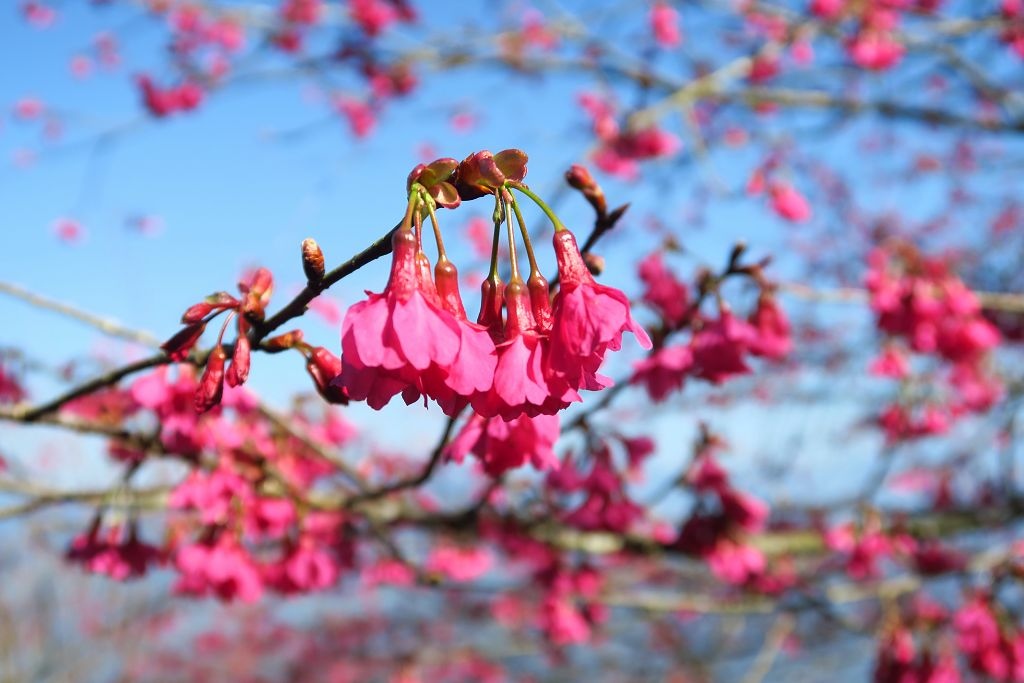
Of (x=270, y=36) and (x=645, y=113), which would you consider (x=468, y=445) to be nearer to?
(x=645, y=113)

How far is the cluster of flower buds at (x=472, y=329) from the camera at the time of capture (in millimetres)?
674

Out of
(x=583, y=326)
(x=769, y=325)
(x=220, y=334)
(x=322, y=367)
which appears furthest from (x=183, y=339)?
(x=769, y=325)

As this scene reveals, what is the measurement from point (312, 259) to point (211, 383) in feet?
0.79

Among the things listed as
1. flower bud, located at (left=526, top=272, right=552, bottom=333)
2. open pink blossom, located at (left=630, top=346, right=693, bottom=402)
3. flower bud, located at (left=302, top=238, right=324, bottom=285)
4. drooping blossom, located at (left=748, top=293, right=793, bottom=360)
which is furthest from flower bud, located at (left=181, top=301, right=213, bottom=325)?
drooping blossom, located at (left=748, top=293, right=793, bottom=360)

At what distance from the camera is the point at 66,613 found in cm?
784

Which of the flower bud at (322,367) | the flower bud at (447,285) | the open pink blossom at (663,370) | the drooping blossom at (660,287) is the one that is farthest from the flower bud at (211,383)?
the drooping blossom at (660,287)

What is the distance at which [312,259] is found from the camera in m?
0.75

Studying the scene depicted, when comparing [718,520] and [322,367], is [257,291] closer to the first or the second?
[322,367]

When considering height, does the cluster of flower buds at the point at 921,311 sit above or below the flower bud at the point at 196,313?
above

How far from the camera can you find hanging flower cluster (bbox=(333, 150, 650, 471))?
0.67m

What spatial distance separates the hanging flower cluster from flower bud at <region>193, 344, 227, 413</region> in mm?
220

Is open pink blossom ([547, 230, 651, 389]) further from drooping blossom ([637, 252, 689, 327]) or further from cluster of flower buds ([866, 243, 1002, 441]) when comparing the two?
cluster of flower buds ([866, 243, 1002, 441])

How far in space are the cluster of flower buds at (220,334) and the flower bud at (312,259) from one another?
6.4 inches

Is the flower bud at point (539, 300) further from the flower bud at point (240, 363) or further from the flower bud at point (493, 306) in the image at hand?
the flower bud at point (240, 363)
